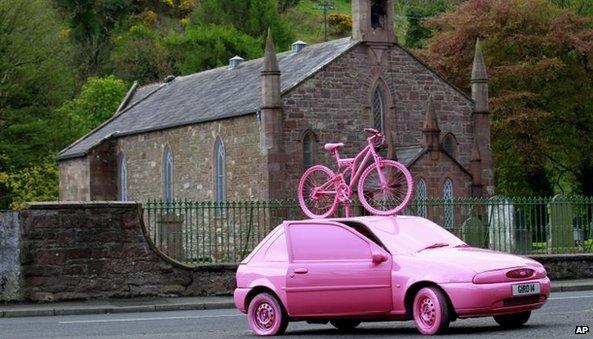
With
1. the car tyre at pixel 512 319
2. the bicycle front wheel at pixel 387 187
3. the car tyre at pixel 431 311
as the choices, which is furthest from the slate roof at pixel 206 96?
the car tyre at pixel 431 311

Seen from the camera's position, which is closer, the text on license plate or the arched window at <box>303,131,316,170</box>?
the text on license plate

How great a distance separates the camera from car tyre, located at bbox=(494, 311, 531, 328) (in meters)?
16.1

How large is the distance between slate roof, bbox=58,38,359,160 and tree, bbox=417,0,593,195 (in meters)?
9.75

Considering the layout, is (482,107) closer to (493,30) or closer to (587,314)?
(493,30)

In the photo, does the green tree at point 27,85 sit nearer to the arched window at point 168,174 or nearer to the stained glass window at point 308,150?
the arched window at point 168,174

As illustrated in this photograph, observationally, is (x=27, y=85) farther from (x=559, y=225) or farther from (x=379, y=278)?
(x=379, y=278)

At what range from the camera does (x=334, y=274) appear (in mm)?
16281

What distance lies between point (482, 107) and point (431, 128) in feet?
15.0

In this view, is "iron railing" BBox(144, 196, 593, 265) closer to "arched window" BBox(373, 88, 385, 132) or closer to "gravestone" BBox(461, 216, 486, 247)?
"gravestone" BBox(461, 216, 486, 247)

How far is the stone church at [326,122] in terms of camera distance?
1708 inches

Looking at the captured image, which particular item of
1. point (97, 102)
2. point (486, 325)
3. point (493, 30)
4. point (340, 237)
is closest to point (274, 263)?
point (340, 237)

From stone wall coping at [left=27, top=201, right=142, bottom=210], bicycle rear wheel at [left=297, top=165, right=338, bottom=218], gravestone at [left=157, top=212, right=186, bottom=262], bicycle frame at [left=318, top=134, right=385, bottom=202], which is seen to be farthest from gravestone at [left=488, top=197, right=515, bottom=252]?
stone wall coping at [left=27, top=201, right=142, bottom=210]

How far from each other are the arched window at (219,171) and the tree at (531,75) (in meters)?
13.2

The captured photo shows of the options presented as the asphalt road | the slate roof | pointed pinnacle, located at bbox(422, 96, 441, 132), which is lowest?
the asphalt road
